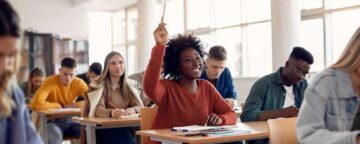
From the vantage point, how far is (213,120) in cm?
273

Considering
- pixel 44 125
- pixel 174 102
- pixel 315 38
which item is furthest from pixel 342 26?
pixel 174 102

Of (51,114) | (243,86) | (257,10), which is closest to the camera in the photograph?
(51,114)

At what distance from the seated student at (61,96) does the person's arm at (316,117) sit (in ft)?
12.1

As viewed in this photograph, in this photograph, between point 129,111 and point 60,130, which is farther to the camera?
point 60,130

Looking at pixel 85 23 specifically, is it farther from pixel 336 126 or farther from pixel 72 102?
pixel 336 126

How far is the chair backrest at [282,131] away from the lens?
81.9 inches

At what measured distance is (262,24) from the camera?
7.58 meters

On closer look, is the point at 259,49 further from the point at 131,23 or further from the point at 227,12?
the point at 131,23

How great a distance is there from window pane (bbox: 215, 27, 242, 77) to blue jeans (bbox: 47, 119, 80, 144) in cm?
375

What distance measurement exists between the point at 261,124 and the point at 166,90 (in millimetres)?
680

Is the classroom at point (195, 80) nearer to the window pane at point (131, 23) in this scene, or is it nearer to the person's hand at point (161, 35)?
the person's hand at point (161, 35)

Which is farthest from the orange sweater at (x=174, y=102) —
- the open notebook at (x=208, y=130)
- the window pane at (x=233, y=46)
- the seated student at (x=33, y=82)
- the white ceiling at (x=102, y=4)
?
the white ceiling at (x=102, y=4)

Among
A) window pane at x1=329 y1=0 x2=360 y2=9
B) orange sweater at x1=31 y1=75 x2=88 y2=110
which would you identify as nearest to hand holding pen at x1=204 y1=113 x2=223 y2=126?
orange sweater at x1=31 y1=75 x2=88 y2=110

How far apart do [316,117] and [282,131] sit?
500 millimetres
